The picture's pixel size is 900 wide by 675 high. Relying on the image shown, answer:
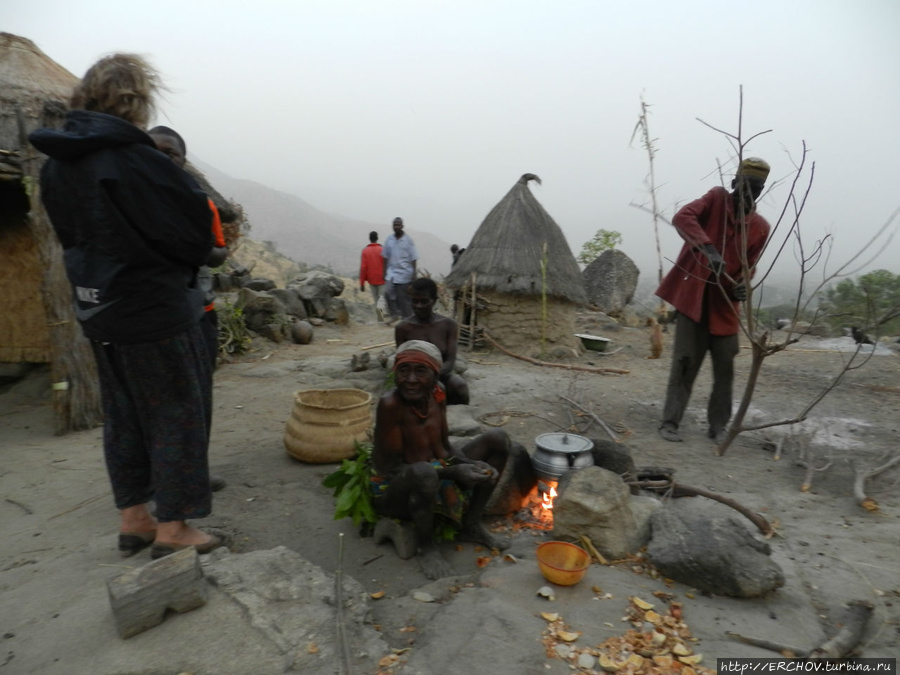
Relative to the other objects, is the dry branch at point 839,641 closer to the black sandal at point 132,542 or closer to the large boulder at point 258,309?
the black sandal at point 132,542

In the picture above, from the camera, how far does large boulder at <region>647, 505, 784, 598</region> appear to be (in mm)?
2061

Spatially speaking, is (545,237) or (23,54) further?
(545,237)

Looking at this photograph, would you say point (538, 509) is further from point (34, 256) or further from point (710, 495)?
point (34, 256)

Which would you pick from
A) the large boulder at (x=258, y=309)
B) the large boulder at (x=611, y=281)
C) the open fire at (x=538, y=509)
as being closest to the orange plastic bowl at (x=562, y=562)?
the open fire at (x=538, y=509)

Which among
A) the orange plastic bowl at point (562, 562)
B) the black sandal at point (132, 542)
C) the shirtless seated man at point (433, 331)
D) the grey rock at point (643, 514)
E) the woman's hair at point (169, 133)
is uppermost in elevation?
the woman's hair at point (169, 133)

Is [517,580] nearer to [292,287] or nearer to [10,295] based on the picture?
[10,295]

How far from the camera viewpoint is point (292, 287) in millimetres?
10773

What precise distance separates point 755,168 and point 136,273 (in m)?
3.94

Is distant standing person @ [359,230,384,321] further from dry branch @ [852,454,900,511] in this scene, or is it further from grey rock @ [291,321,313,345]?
dry branch @ [852,454,900,511]

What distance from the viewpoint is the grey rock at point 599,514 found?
8.07 ft

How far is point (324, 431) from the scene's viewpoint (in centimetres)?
363

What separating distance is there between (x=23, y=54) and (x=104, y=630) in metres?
5.91

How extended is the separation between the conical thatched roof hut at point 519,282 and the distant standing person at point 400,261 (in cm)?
91

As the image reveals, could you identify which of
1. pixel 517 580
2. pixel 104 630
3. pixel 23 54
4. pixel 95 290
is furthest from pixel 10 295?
pixel 517 580
